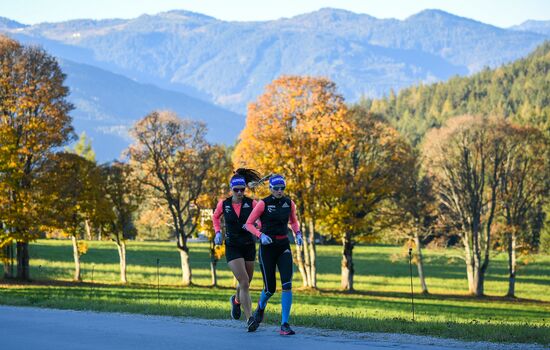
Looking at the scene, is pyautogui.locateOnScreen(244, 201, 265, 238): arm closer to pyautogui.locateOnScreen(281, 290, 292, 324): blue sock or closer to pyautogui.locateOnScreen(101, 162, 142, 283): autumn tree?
pyautogui.locateOnScreen(281, 290, 292, 324): blue sock

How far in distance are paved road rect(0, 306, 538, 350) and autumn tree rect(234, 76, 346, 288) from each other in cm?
2743

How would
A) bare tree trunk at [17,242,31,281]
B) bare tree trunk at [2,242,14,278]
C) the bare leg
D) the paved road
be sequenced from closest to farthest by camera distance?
the paved road, the bare leg, bare tree trunk at [2,242,14,278], bare tree trunk at [17,242,31,281]

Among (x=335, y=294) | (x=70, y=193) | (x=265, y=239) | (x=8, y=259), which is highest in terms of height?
(x=70, y=193)

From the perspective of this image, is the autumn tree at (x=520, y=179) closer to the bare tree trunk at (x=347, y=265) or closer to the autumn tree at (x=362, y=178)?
the autumn tree at (x=362, y=178)

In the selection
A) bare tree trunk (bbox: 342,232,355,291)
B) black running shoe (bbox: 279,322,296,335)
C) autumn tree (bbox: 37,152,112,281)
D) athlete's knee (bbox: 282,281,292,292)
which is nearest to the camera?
black running shoe (bbox: 279,322,296,335)

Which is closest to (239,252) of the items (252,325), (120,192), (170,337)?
(252,325)

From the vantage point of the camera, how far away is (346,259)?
51281 mm

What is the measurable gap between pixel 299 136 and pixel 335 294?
324 inches

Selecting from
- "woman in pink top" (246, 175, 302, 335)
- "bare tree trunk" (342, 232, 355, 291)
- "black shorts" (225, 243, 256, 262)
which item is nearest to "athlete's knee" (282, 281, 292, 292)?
"woman in pink top" (246, 175, 302, 335)

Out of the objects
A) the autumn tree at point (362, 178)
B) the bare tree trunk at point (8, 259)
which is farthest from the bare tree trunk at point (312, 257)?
the bare tree trunk at point (8, 259)

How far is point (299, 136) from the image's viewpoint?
4538cm

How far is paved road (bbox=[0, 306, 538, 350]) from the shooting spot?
12344 millimetres

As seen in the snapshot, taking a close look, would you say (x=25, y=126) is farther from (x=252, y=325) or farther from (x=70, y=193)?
(x=252, y=325)

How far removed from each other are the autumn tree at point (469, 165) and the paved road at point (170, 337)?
119ft
